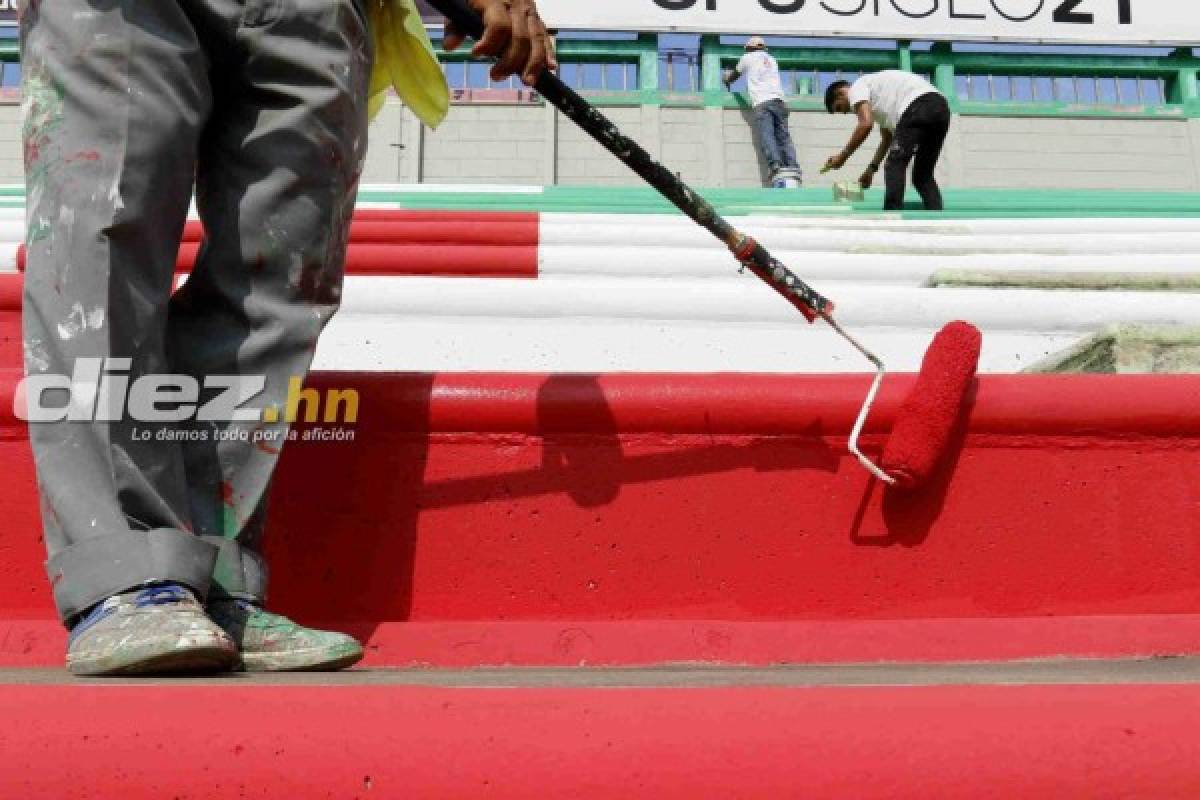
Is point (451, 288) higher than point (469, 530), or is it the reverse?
point (451, 288)

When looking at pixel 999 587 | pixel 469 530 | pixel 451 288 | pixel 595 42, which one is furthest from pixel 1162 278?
pixel 595 42

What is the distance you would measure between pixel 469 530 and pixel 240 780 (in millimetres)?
668

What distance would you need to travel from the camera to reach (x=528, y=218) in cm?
301

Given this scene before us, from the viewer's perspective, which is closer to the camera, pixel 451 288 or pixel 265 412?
pixel 265 412

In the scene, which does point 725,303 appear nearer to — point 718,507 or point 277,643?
point 718,507

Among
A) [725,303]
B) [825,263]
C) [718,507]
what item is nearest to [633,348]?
[725,303]

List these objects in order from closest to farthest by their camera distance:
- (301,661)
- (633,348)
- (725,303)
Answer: (301,661) < (633,348) < (725,303)

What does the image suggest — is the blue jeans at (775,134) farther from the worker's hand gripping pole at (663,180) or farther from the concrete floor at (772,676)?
the concrete floor at (772,676)

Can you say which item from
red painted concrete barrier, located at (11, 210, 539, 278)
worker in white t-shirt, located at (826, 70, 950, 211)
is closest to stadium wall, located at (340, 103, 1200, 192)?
worker in white t-shirt, located at (826, 70, 950, 211)

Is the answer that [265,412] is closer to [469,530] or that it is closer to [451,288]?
[469,530]

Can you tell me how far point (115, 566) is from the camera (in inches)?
32.1

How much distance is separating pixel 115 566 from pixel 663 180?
74 centimetres

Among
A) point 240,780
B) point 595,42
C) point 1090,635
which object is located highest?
point 595,42

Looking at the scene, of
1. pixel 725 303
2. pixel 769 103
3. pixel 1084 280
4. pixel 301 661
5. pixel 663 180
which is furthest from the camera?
pixel 769 103
